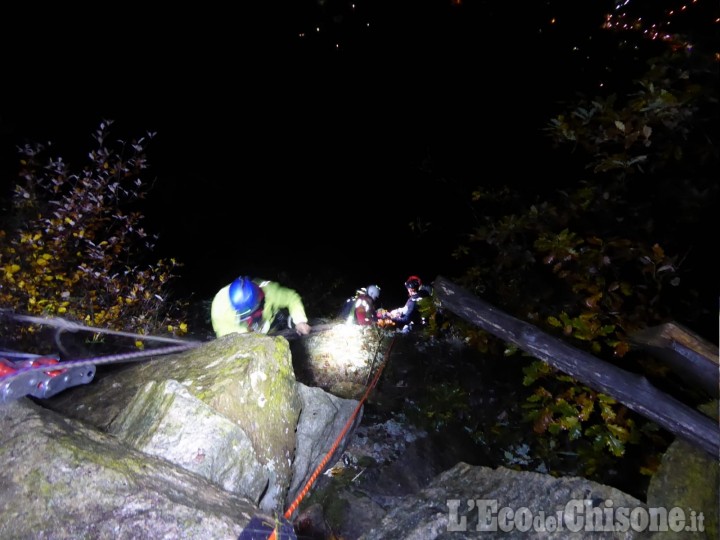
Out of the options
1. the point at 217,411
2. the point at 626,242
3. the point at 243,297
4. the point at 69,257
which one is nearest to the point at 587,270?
the point at 626,242

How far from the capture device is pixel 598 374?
10.9ft

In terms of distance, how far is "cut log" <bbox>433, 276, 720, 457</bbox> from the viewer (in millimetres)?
2936

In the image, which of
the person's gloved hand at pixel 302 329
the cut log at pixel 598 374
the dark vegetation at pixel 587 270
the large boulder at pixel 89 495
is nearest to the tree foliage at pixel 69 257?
the dark vegetation at pixel 587 270

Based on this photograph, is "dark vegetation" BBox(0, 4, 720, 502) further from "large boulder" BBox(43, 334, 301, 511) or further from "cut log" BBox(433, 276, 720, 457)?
"large boulder" BBox(43, 334, 301, 511)

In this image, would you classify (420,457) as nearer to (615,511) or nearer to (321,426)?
(321,426)

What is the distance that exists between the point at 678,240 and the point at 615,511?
4648 mm

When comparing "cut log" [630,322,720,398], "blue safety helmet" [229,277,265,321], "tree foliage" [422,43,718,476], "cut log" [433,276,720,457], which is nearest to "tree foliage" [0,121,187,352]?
"blue safety helmet" [229,277,265,321]

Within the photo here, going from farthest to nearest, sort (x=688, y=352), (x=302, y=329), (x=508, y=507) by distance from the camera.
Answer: (x=302, y=329), (x=508, y=507), (x=688, y=352)

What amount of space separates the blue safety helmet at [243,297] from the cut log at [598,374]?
249 centimetres

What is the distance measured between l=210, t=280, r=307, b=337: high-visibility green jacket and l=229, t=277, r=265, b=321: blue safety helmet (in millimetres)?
76

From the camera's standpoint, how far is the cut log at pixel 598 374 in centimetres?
294

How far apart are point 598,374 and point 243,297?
3974 mm

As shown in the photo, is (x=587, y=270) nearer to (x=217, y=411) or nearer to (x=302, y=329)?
(x=302, y=329)

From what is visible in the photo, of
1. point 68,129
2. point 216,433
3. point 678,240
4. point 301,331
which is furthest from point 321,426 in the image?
point 68,129
